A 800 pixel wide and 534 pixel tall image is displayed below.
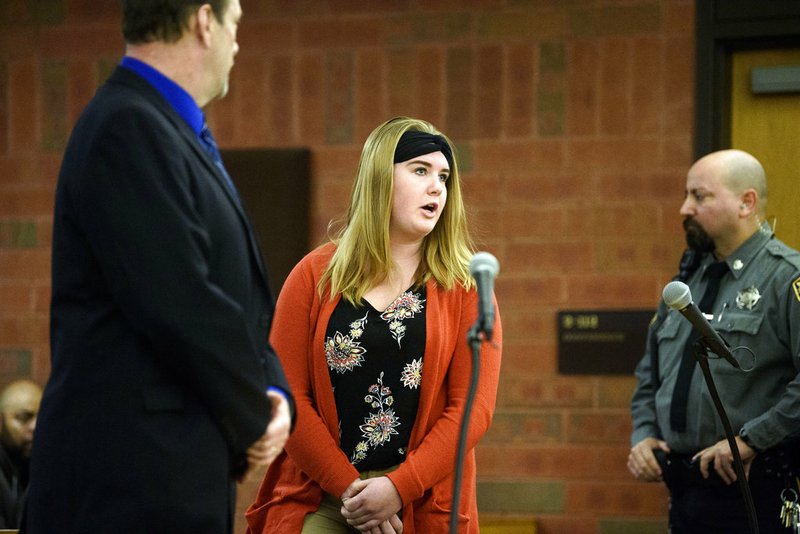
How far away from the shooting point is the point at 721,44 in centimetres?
462

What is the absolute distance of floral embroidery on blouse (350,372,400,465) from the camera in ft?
9.25

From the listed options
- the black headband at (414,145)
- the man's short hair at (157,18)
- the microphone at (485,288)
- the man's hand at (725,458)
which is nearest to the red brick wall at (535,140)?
the man's hand at (725,458)

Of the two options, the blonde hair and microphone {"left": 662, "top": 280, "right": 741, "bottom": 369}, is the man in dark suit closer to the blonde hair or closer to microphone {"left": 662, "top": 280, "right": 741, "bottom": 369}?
the blonde hair

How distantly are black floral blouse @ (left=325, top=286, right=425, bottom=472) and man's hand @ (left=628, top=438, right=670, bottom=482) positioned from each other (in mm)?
1217

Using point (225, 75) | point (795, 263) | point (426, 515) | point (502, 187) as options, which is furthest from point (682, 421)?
point (225, 75)

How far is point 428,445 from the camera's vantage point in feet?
9.16

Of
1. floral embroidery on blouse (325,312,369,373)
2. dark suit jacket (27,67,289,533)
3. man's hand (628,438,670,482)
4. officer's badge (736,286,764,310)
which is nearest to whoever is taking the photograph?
dark suit jacket (27,67,289,533)

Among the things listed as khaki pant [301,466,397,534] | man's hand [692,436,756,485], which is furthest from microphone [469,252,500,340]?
man's hand [692,436,756,485]

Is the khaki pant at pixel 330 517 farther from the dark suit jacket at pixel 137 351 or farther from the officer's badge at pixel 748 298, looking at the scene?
the officer's badge at pixel 748 298

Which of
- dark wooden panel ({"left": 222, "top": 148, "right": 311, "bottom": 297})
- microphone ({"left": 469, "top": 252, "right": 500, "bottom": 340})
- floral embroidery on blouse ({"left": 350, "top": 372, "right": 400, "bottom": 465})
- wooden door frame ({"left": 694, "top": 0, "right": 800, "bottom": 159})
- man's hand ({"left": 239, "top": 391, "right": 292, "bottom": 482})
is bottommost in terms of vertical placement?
floral embroidery on blouse ({"left": 350, "top": 372, "right": 400, "bottom": 465})

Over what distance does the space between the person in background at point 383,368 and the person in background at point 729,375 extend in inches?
38.9

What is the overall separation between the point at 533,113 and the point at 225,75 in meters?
2.81

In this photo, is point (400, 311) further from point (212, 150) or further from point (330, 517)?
point (212, 150)

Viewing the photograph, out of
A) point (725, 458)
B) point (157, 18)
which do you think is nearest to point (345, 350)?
point (157, 18)
